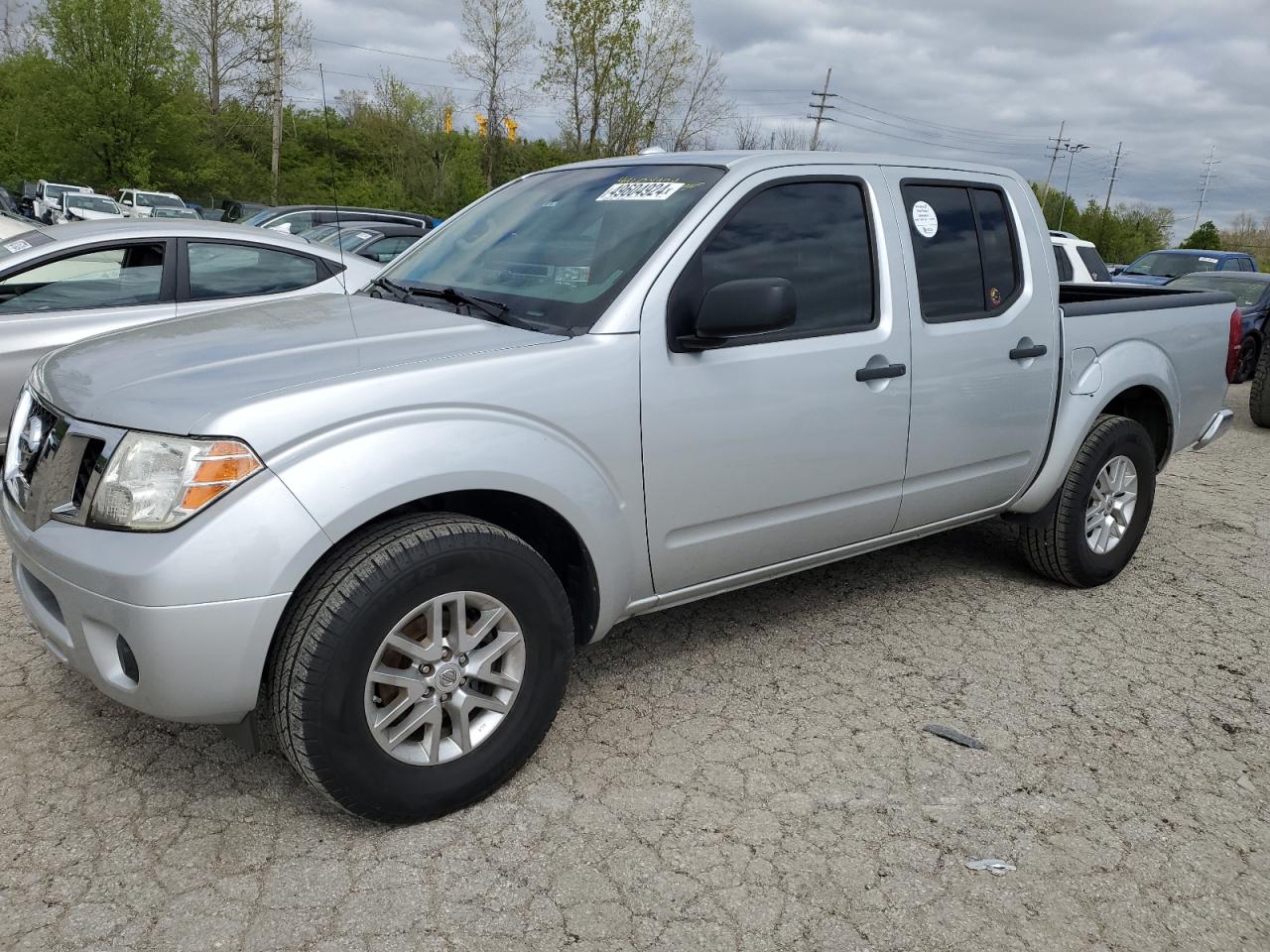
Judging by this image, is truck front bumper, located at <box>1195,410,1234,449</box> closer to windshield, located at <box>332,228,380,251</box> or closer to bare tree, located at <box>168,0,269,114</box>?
windshield, located at <box>332,228,380,251</box>

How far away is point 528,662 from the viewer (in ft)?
9.12

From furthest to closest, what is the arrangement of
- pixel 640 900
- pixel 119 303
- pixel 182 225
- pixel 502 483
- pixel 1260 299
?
pixel 1260 299, pixel 182 225, pixel 119 303, pixel 502 483, pixel 640 900

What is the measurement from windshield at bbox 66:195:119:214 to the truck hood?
28.9 meters

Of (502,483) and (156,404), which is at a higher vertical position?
(156,404)

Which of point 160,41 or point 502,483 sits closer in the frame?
point 502,483

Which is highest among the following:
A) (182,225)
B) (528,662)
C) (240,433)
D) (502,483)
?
(182,225)

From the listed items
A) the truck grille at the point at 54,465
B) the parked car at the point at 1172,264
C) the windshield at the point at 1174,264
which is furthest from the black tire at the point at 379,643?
the windshield at the point at 1174,264

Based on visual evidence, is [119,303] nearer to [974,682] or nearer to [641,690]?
[641,690]

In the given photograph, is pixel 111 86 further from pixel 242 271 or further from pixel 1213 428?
pixel 1213 428

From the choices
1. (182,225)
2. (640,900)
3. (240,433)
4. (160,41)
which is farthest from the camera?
(160,41)

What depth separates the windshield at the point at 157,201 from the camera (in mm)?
31650

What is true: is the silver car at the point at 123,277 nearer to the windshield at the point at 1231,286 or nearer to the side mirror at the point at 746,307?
the side mirror at the point at 746,307

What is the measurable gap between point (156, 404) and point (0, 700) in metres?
1.51

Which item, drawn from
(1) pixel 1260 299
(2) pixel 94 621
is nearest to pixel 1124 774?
(2) pixel 94 621
